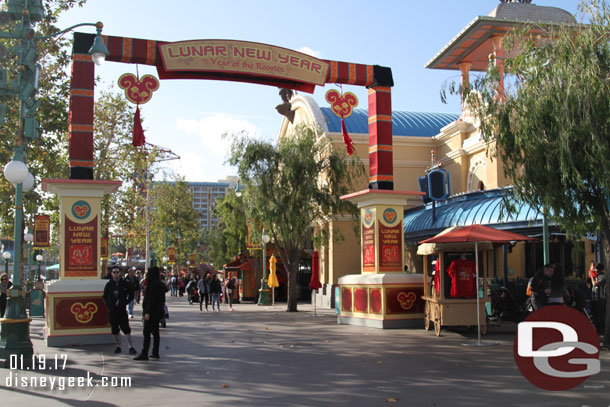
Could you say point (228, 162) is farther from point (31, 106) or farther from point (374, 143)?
point (31, 106)

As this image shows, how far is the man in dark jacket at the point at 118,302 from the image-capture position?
11773 mm

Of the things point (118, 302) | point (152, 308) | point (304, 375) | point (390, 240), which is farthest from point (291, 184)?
point (304, 375)

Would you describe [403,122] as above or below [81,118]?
above

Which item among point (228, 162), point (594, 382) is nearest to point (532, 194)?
point (594, 382)

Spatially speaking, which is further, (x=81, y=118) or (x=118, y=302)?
(x=81, y=118)

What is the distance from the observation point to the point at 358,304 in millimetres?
17906

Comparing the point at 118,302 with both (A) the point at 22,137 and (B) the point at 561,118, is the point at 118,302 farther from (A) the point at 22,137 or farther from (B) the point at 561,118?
(B) the point at 561,118

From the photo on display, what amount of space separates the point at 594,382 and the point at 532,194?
4.99 metres

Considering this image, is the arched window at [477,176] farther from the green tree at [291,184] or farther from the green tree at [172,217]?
the green tree at [172,217]

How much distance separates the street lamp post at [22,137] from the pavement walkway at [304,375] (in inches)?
30.0

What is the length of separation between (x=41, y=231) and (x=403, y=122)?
19.7 metres

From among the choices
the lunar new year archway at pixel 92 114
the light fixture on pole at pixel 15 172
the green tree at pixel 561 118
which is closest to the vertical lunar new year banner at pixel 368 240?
the lunar new year archway at pixel 92 114

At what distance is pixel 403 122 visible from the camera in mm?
33875

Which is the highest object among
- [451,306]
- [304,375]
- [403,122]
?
[403,122]
